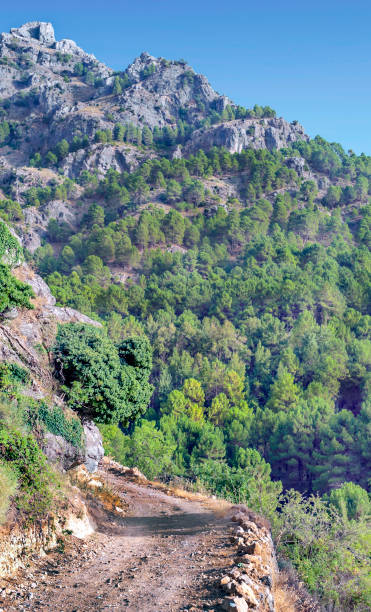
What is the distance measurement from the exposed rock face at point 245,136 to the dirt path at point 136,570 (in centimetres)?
9353

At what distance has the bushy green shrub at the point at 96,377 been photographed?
13.6 m

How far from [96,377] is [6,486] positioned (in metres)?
5.88

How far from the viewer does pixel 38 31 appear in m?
164

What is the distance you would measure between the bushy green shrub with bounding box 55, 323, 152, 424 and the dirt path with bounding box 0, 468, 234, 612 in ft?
Result: 10.4

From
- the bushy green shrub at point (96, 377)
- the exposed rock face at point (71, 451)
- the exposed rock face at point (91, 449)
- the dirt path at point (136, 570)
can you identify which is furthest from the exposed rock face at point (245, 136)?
the dirt path at point (136, 570)

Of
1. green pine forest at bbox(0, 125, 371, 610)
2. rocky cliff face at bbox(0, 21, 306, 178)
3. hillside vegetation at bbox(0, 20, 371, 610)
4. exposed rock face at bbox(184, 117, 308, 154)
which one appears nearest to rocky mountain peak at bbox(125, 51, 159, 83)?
rocky cliff face at bbox(0, 21, 306, 178)

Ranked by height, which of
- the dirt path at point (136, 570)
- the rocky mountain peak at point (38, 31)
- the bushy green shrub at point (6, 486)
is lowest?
the dirt path at point (136, 570)

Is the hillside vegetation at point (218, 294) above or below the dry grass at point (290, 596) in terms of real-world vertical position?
above

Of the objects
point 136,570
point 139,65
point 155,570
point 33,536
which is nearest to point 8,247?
point 33,536

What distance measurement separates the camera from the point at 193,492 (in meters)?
19.3

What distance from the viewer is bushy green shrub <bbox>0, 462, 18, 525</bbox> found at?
25.8ft

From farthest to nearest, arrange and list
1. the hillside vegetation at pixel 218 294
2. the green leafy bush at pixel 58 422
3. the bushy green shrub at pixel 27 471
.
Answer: the hillside vegetation at pixel 218 294
the green leafy bush at pixel 58 422
the bushy green shrub at pixel 27 471

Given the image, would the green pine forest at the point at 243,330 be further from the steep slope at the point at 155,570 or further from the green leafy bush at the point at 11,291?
the steep slope at the point at 155,570

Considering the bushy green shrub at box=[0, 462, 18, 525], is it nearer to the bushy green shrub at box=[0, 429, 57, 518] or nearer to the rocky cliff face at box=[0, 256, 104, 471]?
the bushy green shrub at box=[0, 429, 57, 518]
